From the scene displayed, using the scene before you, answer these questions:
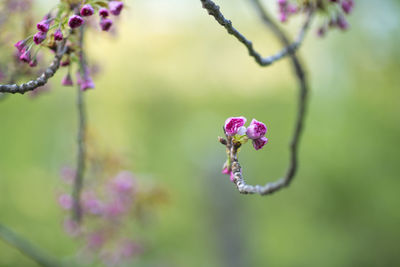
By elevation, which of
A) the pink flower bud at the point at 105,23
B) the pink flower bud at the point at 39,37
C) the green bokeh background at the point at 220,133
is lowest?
the green bokeh background at the point at 220,133

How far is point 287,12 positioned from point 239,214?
9106mm

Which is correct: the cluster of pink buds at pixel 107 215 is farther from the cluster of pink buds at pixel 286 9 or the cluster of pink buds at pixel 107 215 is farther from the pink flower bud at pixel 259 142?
the pink flower bud at pixel 259 142

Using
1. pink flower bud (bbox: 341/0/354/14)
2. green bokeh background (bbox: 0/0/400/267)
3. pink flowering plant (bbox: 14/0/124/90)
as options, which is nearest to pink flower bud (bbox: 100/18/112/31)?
pink flowering plant (bbox: 14/0/124/90)

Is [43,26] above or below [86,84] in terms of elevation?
above

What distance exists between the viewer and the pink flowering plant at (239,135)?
1.06 metres

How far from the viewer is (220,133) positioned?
10789 mm

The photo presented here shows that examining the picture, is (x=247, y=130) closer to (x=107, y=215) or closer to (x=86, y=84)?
(x=86, y=84)

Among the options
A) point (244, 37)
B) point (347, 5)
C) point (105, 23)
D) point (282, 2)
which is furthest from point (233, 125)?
point (347, 5)

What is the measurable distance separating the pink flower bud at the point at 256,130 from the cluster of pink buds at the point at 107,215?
201 centimetres

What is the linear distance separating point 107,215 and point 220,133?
7954 millimetres

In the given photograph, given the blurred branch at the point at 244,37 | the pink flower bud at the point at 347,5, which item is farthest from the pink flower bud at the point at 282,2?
the pink flower bud at the point at 347,5

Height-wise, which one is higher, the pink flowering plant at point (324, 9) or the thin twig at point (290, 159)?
the pink flowering plant at point (324, 9)

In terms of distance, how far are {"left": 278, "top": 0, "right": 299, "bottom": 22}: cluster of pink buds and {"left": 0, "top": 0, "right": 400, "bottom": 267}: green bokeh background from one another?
11.7ft

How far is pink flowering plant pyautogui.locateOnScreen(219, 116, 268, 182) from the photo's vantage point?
1063mm
